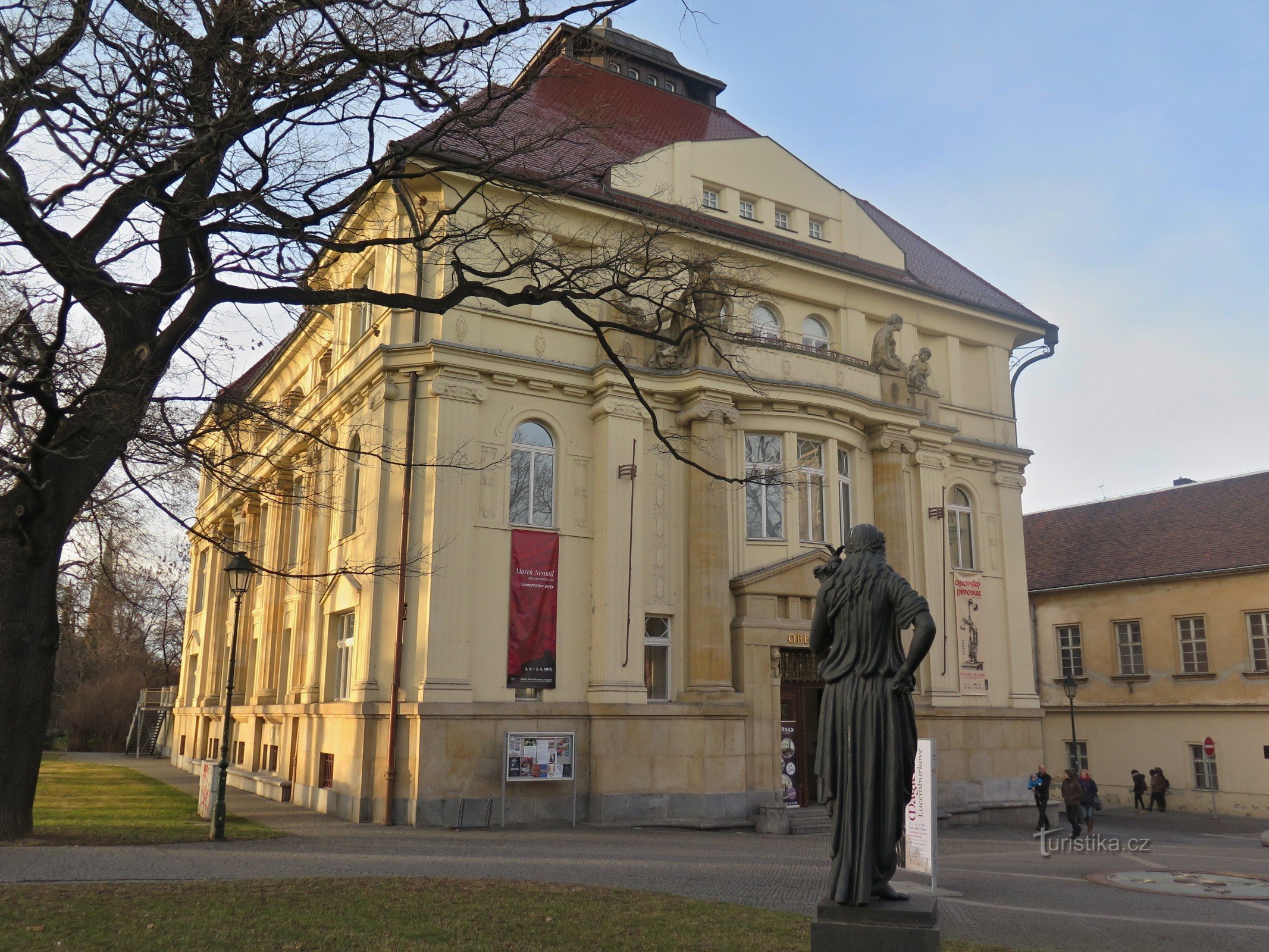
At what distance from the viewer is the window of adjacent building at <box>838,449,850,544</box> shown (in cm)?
2433

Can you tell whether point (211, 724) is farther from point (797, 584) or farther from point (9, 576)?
point (9, 576)

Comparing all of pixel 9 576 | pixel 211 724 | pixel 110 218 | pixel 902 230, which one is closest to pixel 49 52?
pixel 110 218

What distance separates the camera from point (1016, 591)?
27.8 meters

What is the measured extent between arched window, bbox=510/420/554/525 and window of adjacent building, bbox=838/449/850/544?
22.4 ft

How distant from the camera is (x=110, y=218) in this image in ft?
42.2

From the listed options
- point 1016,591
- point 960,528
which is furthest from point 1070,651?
point 960,528

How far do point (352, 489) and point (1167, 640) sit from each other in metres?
27.3

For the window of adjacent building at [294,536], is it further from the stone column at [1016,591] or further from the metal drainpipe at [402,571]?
the stone column at [1016,591]

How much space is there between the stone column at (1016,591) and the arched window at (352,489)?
54.4ft

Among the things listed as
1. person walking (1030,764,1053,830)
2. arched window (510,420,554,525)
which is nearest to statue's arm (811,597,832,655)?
arched window (510,420,554,525)

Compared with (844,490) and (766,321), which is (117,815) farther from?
(766,321)

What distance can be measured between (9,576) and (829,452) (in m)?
16.6

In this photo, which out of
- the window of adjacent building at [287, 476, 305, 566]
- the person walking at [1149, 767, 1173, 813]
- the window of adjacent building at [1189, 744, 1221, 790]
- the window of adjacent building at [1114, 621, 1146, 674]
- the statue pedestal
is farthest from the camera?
the window of adjacent building at [1114, 621, 1146, 674]

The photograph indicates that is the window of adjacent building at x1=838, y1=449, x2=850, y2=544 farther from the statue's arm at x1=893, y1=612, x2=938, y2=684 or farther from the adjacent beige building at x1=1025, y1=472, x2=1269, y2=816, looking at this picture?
the statue's arm at x1=893, y1=612, x2=938, y2=684
